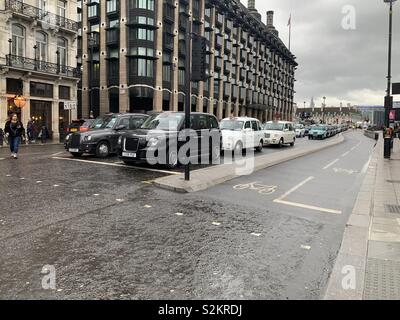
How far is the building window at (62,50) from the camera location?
113ft

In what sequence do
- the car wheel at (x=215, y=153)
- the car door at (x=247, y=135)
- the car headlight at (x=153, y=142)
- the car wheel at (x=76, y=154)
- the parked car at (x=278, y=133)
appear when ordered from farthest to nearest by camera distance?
1. the parked car at (x=278, y=133)
2. the car door at (x=247, y=135)
3. the car wheel at (x=76, y=154)
4. the car wheel at (x=215, y=153)
5. the car headlight at (x=153, y=142)

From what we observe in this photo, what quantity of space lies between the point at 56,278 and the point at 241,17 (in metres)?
73.3

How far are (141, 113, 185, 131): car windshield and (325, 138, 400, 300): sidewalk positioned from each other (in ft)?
A: 22.1

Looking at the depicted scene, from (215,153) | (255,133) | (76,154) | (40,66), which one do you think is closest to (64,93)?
(40,66)

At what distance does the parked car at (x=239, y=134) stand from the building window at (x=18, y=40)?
21.5 meters

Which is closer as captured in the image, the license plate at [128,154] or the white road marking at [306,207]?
the white road marking at [306,207]

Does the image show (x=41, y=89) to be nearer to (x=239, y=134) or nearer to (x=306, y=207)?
(x=239, y=134)

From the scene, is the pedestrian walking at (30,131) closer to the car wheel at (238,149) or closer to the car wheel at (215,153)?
the car wheel at (238,149)

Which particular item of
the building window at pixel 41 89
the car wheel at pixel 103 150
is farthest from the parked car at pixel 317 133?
the car wheel at pixel 103 150

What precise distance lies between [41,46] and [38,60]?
1828 millimetres

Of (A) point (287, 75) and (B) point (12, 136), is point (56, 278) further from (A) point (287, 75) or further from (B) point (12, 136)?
(A) point (287, 75)

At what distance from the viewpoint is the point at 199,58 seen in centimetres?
965

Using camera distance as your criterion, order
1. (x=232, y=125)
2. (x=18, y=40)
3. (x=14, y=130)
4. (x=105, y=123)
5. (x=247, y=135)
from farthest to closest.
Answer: (x=18, y=40), (x=232, y=125), (x=247, y=135), (x=105, y=123), (x=14, y=130)

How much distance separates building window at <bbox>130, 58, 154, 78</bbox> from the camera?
148 ft
